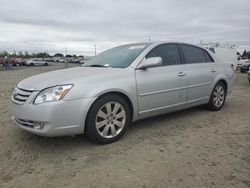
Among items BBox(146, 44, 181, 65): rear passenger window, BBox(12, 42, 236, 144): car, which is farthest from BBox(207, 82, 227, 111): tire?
BBox(146, 44, 181, 65): rear passenger window

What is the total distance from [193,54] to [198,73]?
43cm

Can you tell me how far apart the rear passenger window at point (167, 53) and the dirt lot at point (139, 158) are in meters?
1.14

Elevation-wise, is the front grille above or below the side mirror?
below

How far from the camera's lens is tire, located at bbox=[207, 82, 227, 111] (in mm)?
5504

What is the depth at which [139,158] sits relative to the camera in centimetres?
322

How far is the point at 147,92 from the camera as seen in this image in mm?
4074

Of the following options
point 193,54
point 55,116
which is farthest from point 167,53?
point 55,116

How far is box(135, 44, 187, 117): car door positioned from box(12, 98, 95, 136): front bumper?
0.97m

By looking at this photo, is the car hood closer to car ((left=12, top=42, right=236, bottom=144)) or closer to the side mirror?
car ((left=12, top=42, right=236, bottom=144))

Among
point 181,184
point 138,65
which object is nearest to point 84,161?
point 181,184

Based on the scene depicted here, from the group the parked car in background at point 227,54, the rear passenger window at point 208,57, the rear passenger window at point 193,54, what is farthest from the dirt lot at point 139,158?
the parked car in background at point 227,54

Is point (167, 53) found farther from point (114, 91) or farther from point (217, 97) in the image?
point (217, 97)

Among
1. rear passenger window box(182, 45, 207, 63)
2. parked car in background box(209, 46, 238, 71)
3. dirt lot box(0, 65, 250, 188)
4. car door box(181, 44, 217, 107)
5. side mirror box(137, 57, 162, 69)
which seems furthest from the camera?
parked car in background box(209, 46, 238, 71)

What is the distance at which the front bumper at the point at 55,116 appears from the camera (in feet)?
10.6
